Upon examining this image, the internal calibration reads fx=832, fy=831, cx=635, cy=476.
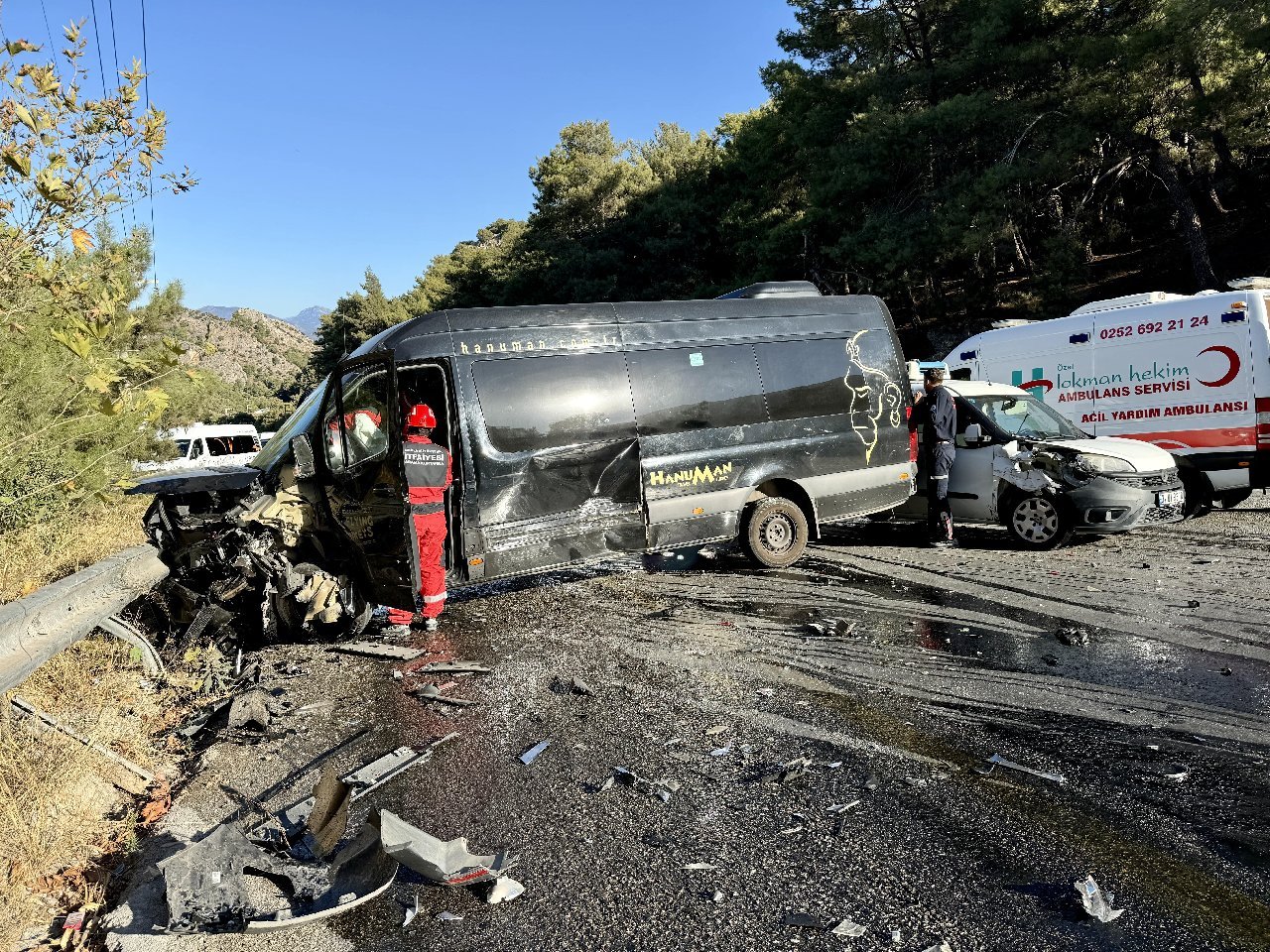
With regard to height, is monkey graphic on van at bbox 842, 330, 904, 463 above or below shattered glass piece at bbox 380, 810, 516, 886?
above

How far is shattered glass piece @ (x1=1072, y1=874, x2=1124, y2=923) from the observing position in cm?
275

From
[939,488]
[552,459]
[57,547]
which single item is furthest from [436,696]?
[939,488]

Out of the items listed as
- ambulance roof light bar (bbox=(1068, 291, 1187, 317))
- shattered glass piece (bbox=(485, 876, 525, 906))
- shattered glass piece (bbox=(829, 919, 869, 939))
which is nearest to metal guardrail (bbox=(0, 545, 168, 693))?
Result: shattered glass piece (bbox=(485, 876, 525, 906))

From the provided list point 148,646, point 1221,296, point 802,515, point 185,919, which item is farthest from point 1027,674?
point 1221,296

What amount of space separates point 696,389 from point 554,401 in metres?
1.47

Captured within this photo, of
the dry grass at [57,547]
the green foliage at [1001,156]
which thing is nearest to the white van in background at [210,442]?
the green foliage at [1001,156]

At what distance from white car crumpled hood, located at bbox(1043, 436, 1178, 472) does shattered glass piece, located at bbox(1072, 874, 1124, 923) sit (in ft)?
21.4

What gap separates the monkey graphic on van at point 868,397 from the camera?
8.79m

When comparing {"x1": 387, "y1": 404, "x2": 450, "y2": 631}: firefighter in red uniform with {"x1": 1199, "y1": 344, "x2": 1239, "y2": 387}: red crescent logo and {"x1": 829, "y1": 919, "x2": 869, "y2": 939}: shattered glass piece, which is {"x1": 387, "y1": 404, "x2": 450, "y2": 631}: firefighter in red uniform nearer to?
{"x1": 829, "y1": 919, "x2": 869, "y2": 939}: shattered glass piece

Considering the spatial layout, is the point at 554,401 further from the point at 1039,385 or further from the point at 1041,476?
the point at 1039,385

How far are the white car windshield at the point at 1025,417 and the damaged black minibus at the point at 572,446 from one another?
3.46 feet

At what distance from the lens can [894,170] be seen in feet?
74.4

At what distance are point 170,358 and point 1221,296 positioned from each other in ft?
34.3

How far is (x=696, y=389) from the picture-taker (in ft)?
25.9
